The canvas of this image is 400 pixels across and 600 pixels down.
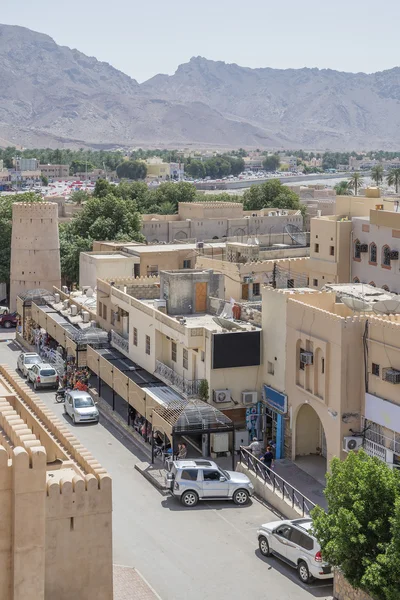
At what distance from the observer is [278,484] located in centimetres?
2611

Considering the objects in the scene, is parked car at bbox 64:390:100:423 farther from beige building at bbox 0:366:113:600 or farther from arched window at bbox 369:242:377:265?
beige building at bbox 0:366:113:600

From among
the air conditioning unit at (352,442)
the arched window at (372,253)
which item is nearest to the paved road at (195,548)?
the air conditioning unit at (352,442)

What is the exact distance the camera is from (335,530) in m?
17.9

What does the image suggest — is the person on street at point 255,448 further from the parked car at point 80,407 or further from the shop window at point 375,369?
the parked car at point 80,407

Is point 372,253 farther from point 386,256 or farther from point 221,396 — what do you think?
point 221,396

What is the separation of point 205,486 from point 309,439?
470 centimetres

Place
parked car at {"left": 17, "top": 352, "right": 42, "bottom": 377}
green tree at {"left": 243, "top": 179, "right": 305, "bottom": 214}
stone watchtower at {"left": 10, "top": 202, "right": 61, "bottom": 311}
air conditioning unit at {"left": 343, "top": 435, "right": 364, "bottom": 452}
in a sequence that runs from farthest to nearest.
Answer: green tree at {"left": 243, "top": 179, "right": 305, "bottom": 214}, stone watchtower at {"left": 10, "top": 202, "right": 61, "bottom": 311}, parked car at {"left": 17, "top": 352, "right": 42, "bottom": 377}, air conditioning unit at {"left": 343, "top": 435, "right": 364, "bottom": 452}

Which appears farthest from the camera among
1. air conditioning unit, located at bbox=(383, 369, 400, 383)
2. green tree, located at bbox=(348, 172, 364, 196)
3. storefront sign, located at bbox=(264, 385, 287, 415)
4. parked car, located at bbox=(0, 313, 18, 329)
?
green tree, located at bbox=(348, 172, 364, 196)

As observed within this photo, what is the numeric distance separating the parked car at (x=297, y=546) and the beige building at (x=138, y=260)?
27056 mm

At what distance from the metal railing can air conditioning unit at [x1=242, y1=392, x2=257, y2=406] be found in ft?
7.16

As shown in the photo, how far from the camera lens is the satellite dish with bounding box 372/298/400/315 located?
27.1 metres

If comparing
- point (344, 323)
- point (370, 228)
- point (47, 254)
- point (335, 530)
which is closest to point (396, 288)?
point (370, 228)

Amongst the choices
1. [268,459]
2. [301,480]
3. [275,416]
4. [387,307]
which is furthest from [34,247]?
[387,307]

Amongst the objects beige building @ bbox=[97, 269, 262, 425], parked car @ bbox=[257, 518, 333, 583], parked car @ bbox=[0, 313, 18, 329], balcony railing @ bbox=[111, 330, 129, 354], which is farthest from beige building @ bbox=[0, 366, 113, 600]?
parked car @ bbox=[0, 313, 18, 329]
